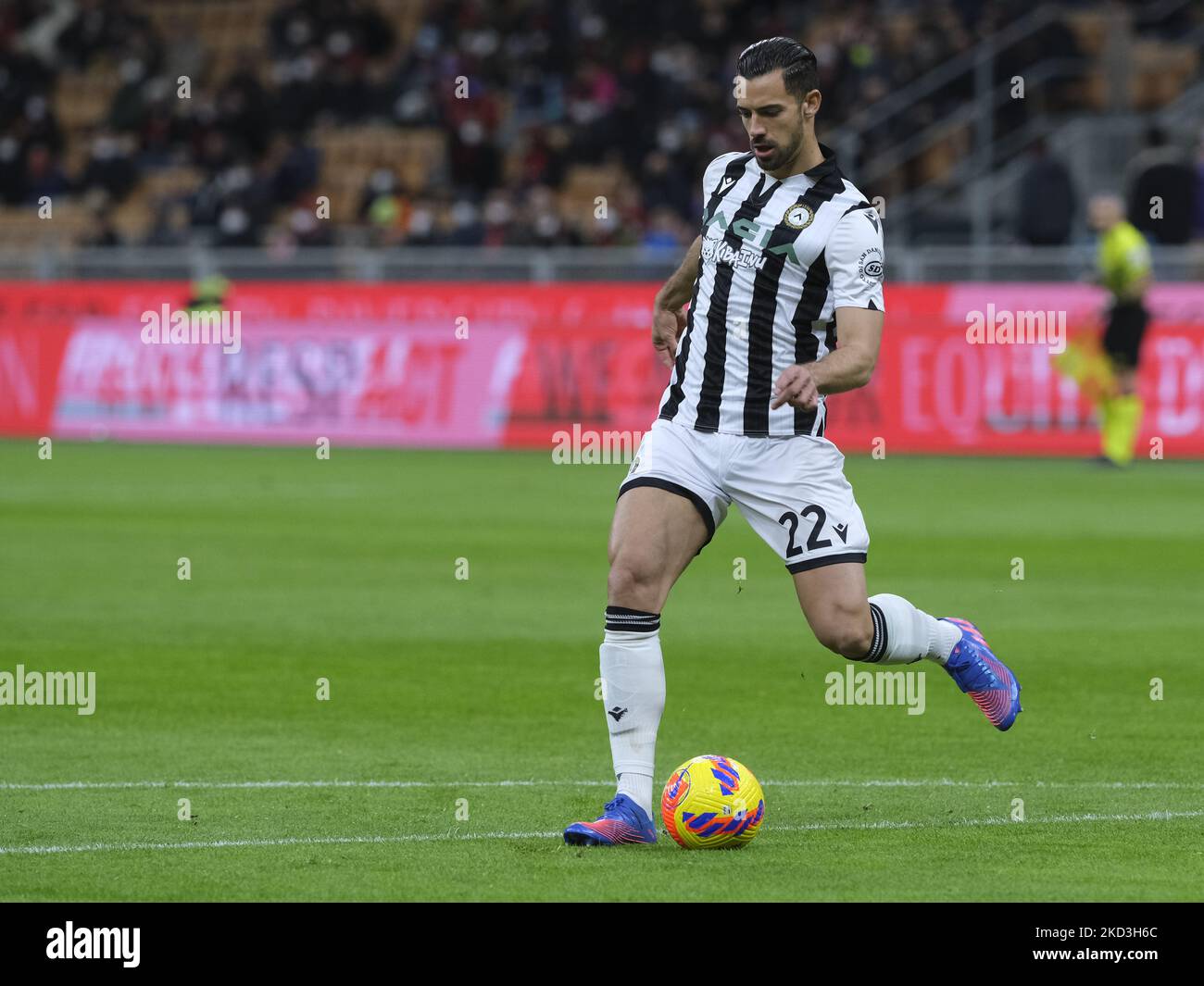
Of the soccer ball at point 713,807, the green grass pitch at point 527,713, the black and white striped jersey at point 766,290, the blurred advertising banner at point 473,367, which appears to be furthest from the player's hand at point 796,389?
the blurred advertising banner at point 473,367

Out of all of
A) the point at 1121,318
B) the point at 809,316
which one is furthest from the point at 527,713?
the point at 1121,318

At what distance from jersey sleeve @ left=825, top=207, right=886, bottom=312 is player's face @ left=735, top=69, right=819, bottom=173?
283 millimetres

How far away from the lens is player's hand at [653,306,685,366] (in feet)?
24.8

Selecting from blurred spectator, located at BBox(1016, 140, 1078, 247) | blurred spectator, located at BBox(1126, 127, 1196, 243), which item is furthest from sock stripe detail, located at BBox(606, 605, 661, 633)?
blurred spectator, located at BBox(1016, 140, 1078, 247)

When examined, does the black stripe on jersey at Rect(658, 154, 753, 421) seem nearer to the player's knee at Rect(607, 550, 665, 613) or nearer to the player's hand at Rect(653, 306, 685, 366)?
the player's hand at Rect(653, 306, 685, 366)

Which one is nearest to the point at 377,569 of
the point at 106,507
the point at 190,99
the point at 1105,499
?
the point at 106,507

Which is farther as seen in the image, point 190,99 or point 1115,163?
point 190,99

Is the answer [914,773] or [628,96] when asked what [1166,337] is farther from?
A: [914,773]

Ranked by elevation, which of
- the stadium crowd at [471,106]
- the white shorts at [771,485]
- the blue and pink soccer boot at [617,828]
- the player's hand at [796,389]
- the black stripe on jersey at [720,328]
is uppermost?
the stadium crowd at [471,106]

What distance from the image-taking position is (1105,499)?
19.1 m

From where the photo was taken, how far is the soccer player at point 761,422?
6922mm

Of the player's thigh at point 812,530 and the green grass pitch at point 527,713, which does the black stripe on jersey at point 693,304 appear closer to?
the player's thigh at point 812,530
